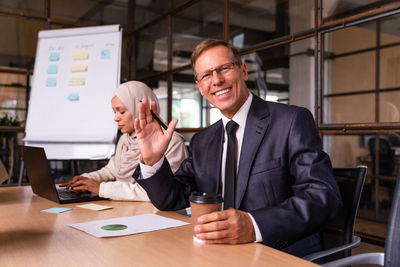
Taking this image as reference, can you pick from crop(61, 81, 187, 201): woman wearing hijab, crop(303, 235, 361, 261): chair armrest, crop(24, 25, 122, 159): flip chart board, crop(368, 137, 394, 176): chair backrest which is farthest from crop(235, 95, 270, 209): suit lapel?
crop(24, 25, 122, 159): flip chart board

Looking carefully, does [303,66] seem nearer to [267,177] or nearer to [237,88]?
[237,88]

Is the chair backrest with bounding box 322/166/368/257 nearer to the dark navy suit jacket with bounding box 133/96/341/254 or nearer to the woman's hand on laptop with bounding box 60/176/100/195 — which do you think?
the dark navy suit jacket with bounding box 133/96/341/254

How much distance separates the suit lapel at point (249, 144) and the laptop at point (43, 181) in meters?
0.67

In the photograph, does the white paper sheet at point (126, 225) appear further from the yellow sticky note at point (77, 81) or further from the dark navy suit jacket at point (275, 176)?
the yellow sticky note at point (77, 81)

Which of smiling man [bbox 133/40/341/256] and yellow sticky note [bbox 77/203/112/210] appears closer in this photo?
smiling man [bbox 133/40/341/256]

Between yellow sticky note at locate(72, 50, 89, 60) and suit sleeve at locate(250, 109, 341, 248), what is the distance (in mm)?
2444

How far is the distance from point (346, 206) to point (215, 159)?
0.49 m

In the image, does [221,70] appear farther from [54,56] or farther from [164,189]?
[54,56]

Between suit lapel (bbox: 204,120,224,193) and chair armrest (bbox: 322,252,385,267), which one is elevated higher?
suit lapel (bbox: 204,120,224,193)

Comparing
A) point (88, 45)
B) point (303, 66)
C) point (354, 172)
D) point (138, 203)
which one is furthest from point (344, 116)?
point (88, 45)

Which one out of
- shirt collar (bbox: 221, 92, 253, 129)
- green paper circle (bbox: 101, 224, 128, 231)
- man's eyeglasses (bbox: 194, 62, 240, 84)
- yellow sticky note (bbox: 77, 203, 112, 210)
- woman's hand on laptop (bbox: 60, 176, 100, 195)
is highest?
man's eyeglasses (bbox: 194, 62, 240, 84)

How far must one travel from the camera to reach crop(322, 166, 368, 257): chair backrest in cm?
117

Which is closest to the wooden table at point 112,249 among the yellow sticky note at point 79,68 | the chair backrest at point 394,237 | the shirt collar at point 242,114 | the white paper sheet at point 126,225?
the white paper sheet at point 126,225

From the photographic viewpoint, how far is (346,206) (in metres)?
→ 1.19
